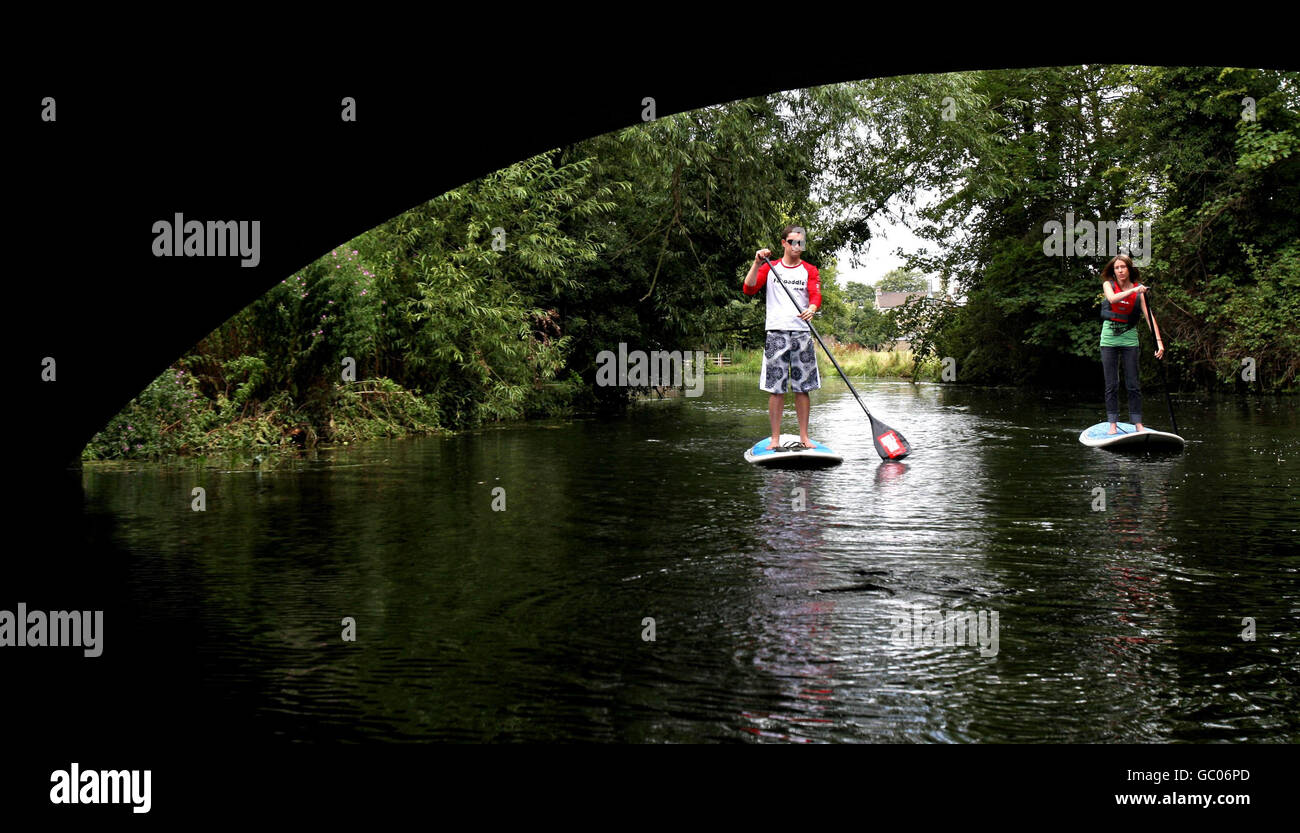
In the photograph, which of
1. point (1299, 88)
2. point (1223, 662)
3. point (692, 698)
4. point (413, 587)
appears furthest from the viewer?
point (1299, 88)

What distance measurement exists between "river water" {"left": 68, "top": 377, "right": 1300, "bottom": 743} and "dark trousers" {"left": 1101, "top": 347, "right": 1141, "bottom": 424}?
2.45 m

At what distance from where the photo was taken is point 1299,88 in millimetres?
27438

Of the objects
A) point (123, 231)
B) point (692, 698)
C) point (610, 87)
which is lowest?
point (692, 698)

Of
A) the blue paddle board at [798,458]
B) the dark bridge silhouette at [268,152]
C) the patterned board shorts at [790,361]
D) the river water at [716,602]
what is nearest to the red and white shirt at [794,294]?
the patterned board shorts at [790,361]

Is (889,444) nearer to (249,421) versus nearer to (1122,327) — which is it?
(1122,327)

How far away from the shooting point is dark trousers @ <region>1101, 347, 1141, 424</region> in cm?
1355

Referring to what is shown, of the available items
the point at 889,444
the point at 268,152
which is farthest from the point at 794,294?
the point at 268,152

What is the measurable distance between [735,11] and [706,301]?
20487mm

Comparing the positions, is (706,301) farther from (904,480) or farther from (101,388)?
(101,388)

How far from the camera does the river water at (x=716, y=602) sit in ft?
12.4

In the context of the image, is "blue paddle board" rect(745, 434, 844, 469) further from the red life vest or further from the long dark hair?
the long dark hair

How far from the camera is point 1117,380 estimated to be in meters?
13.6

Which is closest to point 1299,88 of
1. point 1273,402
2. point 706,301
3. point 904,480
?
point 1273,402

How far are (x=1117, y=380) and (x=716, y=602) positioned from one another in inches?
379
